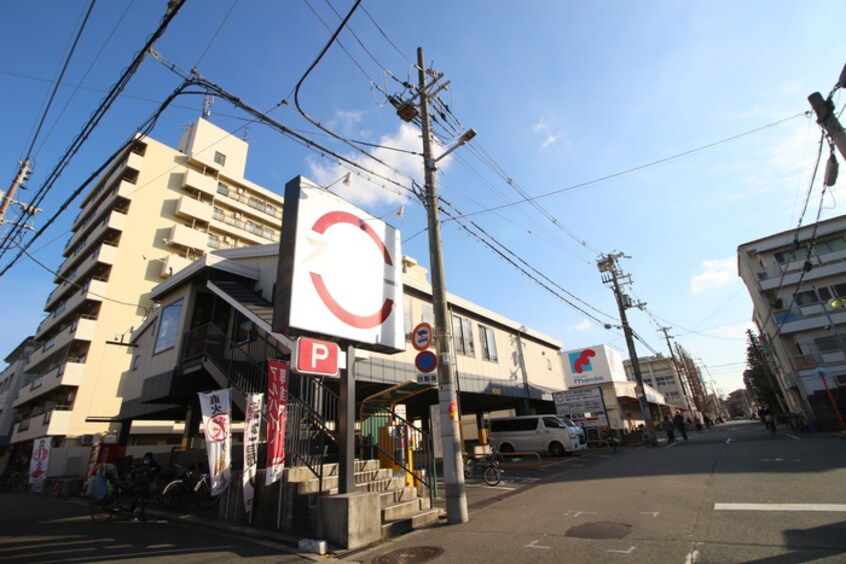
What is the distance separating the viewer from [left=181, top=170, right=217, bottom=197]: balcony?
105 ft

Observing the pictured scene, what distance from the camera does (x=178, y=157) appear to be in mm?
32812

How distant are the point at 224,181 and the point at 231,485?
34.4m

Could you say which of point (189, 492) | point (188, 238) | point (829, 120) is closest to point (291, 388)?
point (189, 492)

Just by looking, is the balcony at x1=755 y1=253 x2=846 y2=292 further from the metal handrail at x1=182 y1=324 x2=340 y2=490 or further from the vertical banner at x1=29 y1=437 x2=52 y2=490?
the vertical banner at x1=29 y1=437 x2=52 y2=490

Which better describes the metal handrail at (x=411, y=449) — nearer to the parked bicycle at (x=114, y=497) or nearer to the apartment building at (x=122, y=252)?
the parked bicycle at (x=114, y=497)

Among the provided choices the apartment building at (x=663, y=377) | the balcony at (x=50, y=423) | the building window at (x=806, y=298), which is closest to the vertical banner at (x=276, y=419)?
the balcony at (x=50, y=423)

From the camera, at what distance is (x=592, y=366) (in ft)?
107

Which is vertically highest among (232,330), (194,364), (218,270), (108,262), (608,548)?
(108,262)

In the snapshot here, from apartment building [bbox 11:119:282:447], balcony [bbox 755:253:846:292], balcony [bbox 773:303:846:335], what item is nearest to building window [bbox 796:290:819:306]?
balcony [bbox 773:303:846:335]

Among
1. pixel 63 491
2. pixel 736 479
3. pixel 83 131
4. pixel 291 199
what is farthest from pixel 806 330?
pixel 63 491

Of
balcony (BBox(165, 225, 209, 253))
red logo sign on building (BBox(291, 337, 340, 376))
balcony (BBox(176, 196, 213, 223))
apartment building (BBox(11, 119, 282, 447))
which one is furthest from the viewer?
balcony (BBox(176, 196, 213, 223))

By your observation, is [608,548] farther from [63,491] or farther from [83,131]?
[63,491]

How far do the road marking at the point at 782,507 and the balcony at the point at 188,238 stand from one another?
34543mm

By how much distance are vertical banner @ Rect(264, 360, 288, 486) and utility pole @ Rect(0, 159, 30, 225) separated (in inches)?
486
